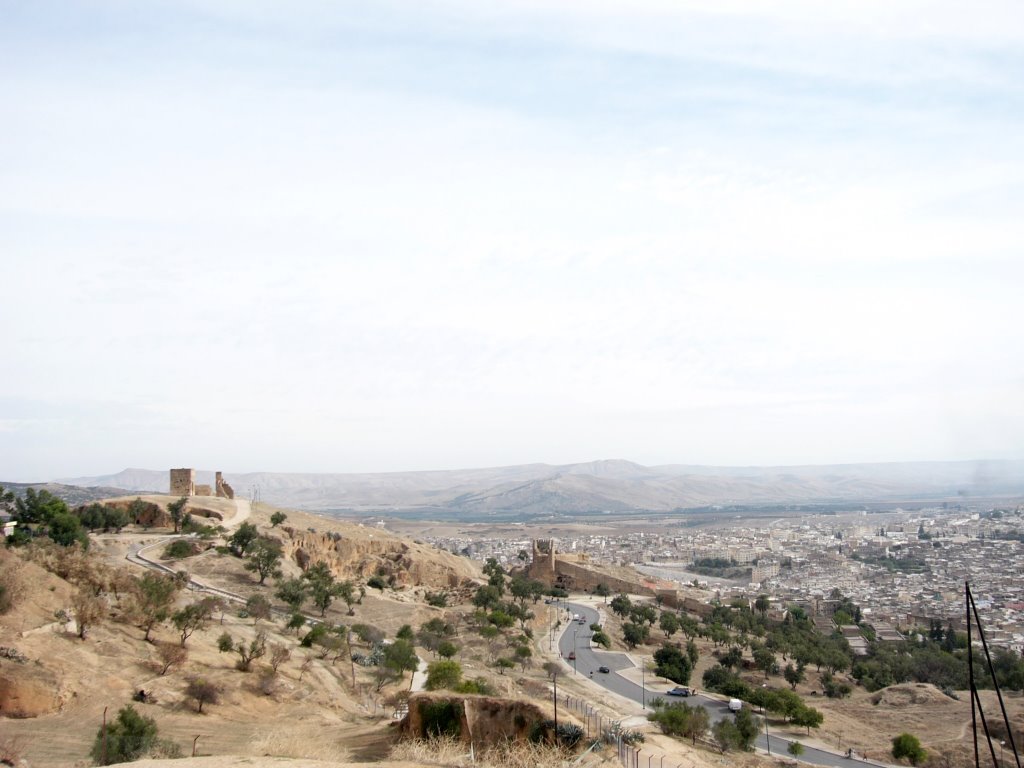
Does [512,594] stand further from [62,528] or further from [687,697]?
[62,528]

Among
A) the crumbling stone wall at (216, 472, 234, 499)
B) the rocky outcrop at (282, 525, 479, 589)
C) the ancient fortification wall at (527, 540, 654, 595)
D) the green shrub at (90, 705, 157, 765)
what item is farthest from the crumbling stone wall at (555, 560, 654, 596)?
the green shrub at (90, 705, 157, 765)

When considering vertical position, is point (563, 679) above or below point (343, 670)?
below

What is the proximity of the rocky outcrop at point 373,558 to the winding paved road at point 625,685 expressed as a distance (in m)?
9.36

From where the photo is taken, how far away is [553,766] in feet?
46.9

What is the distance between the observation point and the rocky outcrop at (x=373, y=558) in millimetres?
48069

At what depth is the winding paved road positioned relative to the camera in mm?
27941

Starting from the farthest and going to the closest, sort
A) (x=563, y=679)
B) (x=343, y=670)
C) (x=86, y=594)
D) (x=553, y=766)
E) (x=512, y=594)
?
(x=512, y=594)
(x=563, y=679)
(x=343, y=670)
(x=86, y=594)
(x=553, y=766)

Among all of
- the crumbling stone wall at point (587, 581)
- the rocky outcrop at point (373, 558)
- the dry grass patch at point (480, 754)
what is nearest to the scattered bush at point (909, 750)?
the dry grass patch at point (480, 754)

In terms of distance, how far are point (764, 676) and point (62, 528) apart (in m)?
33.5

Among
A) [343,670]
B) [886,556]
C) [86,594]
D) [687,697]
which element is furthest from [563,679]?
[886,556]

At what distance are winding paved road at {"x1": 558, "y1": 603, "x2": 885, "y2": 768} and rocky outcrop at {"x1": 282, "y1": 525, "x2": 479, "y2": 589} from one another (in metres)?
9.36

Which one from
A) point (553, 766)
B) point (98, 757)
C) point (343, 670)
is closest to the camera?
point (553, 766)

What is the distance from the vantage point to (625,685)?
35.6 metres

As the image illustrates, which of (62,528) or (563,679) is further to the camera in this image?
(62,528)
